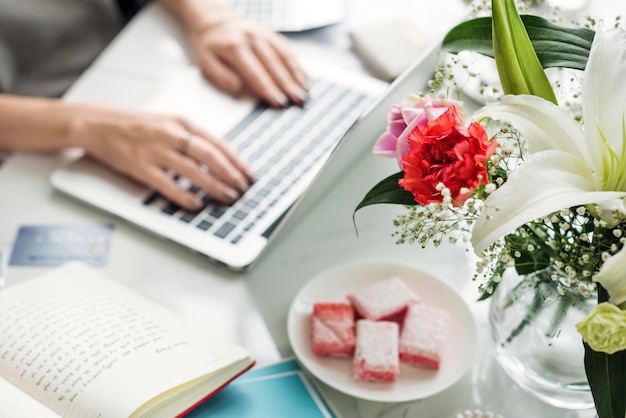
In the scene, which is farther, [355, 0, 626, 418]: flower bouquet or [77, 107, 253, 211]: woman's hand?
[77, 107, 253, 211]: woman's hand

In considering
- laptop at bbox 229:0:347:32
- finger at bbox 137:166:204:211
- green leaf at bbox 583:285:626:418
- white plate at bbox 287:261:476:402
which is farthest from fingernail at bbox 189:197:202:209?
green leaf at bbox 583:285:626:418

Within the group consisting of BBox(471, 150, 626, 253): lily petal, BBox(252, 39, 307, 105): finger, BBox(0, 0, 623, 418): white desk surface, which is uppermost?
BBox(471, 150, 626, 253): lily petal

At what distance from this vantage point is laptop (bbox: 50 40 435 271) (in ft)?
2.79

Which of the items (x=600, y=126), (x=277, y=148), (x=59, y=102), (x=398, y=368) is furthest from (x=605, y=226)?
(x=59, y=102)

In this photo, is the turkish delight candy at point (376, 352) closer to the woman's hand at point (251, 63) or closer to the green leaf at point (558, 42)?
the green leaf at point (558, 42)

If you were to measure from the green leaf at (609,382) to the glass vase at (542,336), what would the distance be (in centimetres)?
11

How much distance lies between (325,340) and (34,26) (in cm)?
76

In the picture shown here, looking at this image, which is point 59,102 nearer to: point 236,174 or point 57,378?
point 236,174

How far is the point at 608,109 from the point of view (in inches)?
19.9

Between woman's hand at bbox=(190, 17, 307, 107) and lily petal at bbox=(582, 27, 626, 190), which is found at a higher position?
lily petal at bbox=(582, 27, 626, 190)

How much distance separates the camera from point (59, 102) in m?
1.05

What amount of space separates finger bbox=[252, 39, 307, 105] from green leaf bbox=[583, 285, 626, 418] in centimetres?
64

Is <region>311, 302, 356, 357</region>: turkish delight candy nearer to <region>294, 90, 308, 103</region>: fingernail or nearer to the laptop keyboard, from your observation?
the laptop keyboard

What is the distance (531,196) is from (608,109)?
9 centimetres
